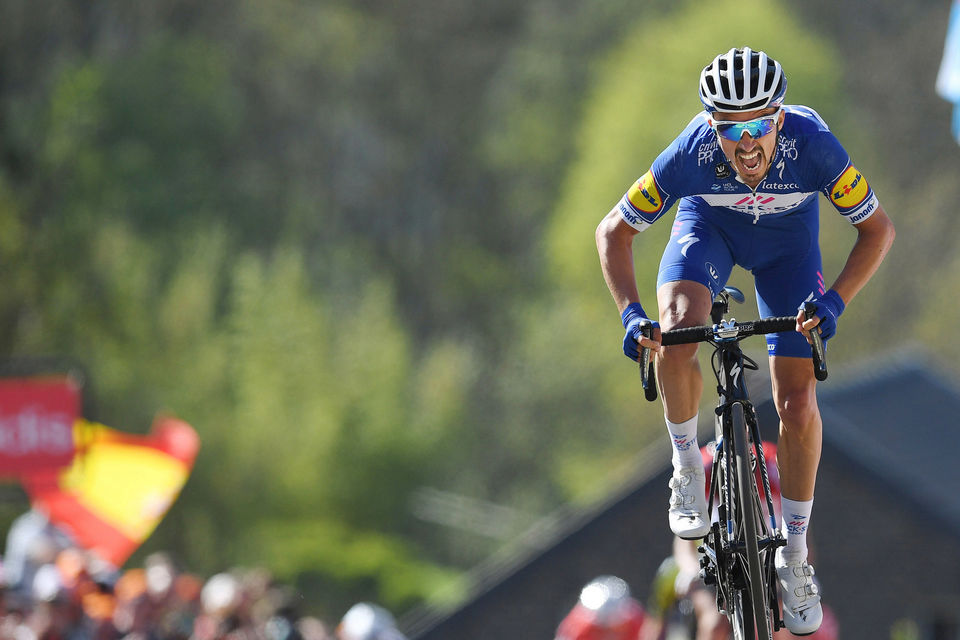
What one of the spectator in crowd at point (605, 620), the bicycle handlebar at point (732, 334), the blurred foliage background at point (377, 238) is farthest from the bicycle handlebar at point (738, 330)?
the blurred foliage background at point (377, 238)

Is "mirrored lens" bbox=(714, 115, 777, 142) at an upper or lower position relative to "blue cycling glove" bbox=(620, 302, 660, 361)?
upper

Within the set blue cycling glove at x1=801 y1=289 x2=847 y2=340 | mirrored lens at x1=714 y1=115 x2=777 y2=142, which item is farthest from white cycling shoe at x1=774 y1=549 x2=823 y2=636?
mirrored lens at x1=714 y1=115 x2=777 y2=142

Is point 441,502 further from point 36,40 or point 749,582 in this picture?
point 749,582

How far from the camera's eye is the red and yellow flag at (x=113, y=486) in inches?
842

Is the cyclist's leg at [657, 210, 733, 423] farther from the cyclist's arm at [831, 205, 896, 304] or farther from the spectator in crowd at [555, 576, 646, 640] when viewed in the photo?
the spectator in crowd at [555, 576, 646, 640]

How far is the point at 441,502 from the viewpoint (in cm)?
6425

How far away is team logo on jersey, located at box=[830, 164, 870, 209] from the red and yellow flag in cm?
1474

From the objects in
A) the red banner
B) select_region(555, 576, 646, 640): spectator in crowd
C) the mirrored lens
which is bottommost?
the red banner

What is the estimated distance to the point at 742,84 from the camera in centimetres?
707

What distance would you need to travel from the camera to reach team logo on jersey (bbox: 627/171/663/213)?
7.57 meters

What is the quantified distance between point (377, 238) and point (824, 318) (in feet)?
213

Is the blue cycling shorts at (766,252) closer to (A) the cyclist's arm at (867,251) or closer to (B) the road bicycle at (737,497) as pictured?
(B) the road bicycle at (737,497)

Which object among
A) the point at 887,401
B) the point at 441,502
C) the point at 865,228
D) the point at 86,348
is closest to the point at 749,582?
the point at 865,228

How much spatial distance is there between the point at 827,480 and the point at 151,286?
43.5 m
